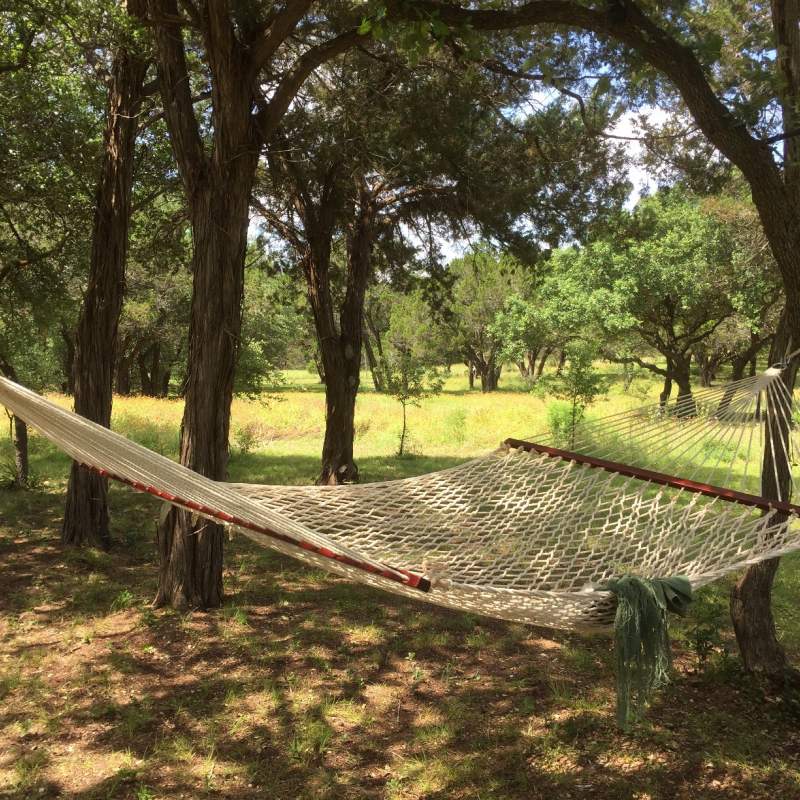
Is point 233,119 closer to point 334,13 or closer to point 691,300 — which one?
point 334,13

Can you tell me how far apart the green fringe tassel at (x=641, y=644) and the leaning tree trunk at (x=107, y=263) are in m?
3.35

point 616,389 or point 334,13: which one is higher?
point 334,13

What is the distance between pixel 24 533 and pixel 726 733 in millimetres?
4505

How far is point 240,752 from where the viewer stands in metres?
2.25

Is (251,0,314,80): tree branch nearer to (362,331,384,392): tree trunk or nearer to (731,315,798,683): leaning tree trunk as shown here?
(731,315,798,683): leaning tree trunk

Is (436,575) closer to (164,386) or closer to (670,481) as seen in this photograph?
(670,481)

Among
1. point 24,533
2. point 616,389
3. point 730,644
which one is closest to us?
point 730,644

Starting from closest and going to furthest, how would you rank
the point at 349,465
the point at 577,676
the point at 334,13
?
the point at 577,676
the point at 334,13
the point at 349,465

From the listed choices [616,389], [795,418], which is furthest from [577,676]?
[616,389]

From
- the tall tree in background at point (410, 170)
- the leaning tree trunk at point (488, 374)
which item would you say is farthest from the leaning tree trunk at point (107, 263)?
the leaning tree trunk at point (488, 374)

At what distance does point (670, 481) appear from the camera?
8.79 feet

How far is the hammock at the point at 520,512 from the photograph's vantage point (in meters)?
1.89

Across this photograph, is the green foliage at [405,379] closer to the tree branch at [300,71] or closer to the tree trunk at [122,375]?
the tree branch at [300,71]

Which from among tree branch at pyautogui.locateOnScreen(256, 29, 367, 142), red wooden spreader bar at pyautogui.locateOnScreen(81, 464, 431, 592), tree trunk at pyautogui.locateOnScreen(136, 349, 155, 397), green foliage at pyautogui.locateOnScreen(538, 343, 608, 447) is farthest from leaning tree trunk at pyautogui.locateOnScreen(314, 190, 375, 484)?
tree trunk at pyautogui.locateOnScreen(136, 349, 155, 397)
